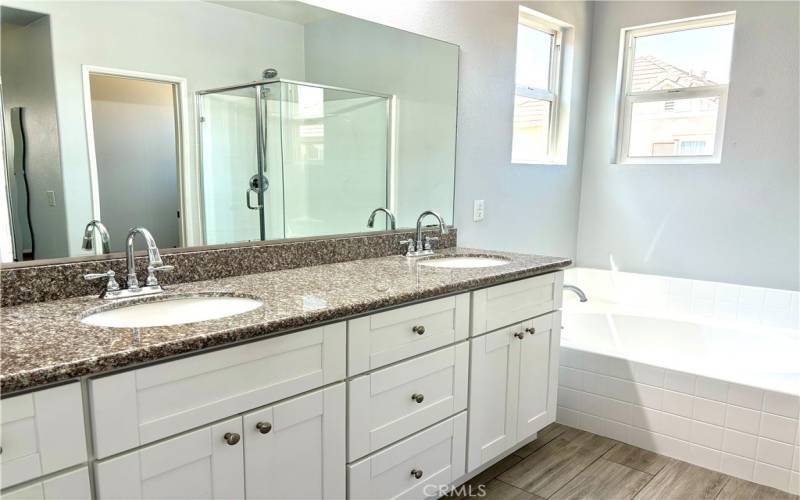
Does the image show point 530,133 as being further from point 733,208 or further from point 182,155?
point 182,155

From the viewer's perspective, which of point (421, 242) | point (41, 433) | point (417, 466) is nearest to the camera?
point (41, 433)

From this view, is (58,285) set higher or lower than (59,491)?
higher

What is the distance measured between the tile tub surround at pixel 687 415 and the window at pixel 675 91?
150 cm

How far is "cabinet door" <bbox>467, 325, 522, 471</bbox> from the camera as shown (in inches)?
74.7

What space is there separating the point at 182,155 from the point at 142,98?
0.63ft

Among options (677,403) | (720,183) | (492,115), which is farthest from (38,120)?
(720,183)

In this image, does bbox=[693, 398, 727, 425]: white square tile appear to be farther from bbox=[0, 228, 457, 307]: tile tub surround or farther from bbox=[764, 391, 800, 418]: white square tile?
bbox=[0, 228, 457, 307]: tile tub surround

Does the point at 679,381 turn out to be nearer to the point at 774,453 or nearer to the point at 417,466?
the point at 774,453

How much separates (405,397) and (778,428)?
155 cm

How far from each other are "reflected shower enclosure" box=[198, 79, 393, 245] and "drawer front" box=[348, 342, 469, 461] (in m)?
0.70

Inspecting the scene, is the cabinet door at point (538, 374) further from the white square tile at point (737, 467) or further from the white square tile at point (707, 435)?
the white square tile at point (737, 467)

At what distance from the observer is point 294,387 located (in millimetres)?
1323

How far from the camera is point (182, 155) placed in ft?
5.41

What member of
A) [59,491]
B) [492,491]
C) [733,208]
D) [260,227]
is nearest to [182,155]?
[260,227]
